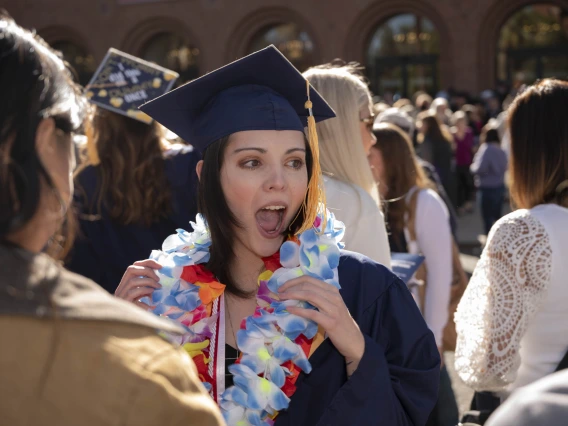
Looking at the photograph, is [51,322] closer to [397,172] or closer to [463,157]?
[397,172]

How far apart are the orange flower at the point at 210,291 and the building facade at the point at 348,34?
21525 millimetres

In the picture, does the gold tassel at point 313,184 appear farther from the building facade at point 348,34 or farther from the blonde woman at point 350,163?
the building facade at point 348,34

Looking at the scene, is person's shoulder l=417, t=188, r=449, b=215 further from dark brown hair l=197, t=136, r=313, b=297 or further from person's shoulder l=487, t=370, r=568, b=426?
person's shoulder l=487, t=370, r=568, b=426

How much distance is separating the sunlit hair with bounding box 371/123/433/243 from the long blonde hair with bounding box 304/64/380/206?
102 cm

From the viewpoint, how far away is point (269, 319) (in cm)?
216

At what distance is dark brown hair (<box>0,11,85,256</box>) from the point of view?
1227mm

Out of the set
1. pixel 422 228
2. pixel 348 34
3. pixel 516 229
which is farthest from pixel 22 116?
pixel 348 34

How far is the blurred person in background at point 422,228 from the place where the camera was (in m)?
4.25

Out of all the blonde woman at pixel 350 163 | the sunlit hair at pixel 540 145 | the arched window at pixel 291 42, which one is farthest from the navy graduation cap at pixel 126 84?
the arched window at pixel 291 42

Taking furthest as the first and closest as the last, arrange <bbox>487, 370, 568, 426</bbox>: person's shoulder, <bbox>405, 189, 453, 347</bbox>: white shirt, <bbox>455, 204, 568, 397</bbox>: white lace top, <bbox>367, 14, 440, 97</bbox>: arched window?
1. <bbox>367, 14, 440, 97</bbox>: arched window
2. <bbox>405, 189, 453, 347</bbox>: white shirt
3. <bbox>455, 204, 568, 397</bbox>: white lace top
4. <bbox>487, 370, 568, 426</bbox>: person's shoulder

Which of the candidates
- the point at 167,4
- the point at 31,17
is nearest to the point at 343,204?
the point at 167,4

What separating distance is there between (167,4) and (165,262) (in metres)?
25.4

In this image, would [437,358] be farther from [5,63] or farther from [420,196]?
[420,196]

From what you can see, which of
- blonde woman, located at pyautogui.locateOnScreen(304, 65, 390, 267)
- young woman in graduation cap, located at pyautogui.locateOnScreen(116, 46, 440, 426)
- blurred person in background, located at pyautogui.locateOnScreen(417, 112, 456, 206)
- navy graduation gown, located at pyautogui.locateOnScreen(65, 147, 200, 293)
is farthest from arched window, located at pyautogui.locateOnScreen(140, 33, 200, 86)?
young woman in graduation cap, located at pyautogui.locateOnScreen(116, 46, 440, 426)
